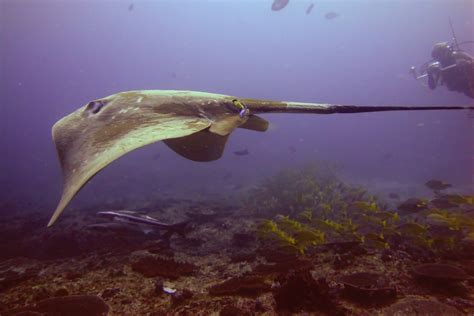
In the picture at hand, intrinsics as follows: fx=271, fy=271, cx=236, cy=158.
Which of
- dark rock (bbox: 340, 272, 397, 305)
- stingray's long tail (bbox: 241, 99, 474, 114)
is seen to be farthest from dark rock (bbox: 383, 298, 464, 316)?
stingray's long tail (bbox: 241, 99, 474, 114)

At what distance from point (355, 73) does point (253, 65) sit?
161 feet

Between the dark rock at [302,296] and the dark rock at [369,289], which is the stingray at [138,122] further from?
the dark rock at [369,289]

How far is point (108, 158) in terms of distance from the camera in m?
1.96

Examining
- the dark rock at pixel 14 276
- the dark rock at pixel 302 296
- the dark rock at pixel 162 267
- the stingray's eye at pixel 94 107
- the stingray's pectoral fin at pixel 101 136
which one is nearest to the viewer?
the stingray's pectoral fin at pixel 101 136

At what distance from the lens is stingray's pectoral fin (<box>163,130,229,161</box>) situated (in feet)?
14.5

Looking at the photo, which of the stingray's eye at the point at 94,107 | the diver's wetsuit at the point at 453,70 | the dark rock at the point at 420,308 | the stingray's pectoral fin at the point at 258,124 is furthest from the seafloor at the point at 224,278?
the diver's wetsuit at the point at 453,70

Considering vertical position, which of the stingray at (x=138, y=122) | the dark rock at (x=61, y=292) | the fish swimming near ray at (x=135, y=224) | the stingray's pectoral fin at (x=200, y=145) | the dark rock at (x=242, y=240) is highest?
the stingray at (x=138, y=122)

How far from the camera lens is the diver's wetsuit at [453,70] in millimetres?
13102

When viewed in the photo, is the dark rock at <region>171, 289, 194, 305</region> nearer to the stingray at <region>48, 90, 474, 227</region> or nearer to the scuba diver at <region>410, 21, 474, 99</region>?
the stingray at <region>48, 90, 474, 227</region>

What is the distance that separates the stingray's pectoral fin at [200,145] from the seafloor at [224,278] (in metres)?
2.47

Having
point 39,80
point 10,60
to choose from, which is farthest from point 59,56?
point 39,80

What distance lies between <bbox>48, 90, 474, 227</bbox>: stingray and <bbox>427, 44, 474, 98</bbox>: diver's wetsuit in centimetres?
1450

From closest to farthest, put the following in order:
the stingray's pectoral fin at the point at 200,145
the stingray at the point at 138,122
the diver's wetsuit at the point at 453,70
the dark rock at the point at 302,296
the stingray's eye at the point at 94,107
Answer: the stingray at the point at 138,122 < the stingray's eye at the point at 94,107 < the dark rock at the point at 302,296 < the stingray's pectoral fin at the point at 200,145 < the diver's wetsuit at the point at 453,70

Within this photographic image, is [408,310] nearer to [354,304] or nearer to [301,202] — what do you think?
[354,304]
